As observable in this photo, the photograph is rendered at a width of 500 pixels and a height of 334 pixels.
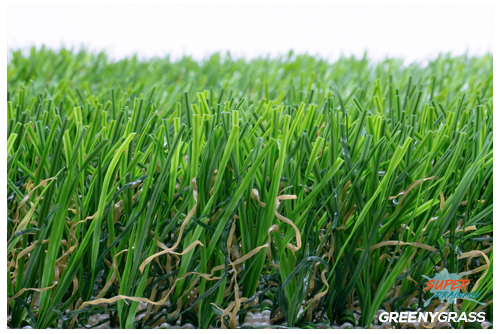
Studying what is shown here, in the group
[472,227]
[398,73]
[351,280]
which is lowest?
[351,280]

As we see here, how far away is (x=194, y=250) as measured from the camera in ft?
3.12

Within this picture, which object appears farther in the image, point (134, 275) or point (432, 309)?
point (432, 309)

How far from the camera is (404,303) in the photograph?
1029 mm

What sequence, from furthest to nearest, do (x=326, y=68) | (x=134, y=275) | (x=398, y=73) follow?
(x=326, y=68)
(x=398, y=73)
(x=134, y=275)

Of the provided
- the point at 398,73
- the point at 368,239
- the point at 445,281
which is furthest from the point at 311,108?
the point at 398,73

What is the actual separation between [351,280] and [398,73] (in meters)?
2.35

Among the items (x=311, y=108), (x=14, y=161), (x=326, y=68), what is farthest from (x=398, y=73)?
(x=14, y=161)

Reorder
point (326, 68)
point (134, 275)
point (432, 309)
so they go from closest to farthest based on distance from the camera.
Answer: point (134, 275) → point (432, 309) → point (326, 68)

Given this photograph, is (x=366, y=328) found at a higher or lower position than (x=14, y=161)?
lower

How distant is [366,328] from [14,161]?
84 centimetres

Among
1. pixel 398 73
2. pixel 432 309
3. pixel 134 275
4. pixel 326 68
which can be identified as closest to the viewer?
pixel 134 275

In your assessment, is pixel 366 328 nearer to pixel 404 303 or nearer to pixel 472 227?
pixel 404 303

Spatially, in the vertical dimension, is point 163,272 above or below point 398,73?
below

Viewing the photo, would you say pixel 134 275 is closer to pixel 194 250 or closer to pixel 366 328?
pixel 194 250
